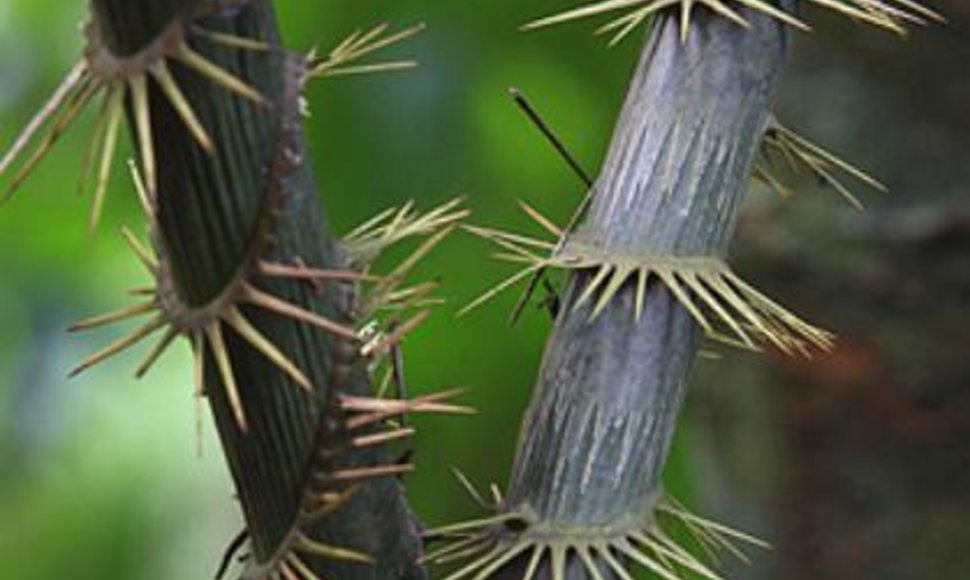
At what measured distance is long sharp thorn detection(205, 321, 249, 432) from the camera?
0.42m

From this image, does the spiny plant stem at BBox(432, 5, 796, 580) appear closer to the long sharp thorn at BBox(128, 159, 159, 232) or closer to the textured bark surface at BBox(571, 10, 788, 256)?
the textured bark surface at BBox(571, 10, 788, 256)

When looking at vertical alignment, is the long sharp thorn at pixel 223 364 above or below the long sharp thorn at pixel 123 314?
below

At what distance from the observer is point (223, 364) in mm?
417

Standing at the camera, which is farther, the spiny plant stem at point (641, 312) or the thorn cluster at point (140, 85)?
the spiny plant stem at point (641, 312)

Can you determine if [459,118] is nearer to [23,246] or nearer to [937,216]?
[23,246]

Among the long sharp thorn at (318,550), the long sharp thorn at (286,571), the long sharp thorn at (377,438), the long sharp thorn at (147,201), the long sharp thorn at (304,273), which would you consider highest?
the long sharp thorn at (147,201)

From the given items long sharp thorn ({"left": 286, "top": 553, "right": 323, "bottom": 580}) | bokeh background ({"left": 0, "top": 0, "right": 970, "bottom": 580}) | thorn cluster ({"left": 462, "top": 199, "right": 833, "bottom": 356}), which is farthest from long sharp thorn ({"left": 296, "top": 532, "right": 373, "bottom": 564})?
bokeh background ({"left": 0, "top": 0, "right": 970, "bottom": 580})

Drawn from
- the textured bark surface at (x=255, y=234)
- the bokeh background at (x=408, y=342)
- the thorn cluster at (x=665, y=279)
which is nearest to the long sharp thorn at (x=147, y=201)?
the textured bark surface at (x=255, y=234)

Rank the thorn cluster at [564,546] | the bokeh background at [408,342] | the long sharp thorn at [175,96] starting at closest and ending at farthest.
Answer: the long sharp thorn at [175,96] → the thorn cluster at [564,546] → the bokeh background at [408,342]

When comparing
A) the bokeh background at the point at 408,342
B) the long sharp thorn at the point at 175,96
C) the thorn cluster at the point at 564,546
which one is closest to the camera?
the long sharp thorn at the point at 175,96

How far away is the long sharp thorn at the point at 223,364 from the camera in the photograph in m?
0.42

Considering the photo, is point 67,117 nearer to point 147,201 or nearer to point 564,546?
point 147,201

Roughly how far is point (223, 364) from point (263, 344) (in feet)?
0.03

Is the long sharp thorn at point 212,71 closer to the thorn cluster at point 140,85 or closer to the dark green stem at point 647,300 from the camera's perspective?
the thorn cluster at point 140,85
